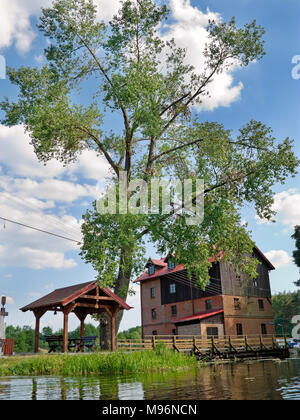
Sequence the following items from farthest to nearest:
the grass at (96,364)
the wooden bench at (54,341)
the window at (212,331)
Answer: the window at (212,331) < the wooden bench at (54,341) < the grass at (96,364)

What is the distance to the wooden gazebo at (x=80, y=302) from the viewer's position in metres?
20.5

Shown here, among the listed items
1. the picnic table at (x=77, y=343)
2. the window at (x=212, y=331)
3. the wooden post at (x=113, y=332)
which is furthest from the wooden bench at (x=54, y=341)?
the window at (x=212, y=331)

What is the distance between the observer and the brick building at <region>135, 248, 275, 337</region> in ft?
120

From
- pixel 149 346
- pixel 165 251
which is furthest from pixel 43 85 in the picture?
pixel 149 346

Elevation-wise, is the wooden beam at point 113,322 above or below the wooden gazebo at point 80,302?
below

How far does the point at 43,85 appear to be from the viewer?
21.3 metres

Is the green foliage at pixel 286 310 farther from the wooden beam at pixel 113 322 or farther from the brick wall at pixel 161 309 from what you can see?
the wooden beam at pixel 113 322

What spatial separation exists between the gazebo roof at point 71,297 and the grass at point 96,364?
3931 millimetres

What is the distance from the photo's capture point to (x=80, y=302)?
22.3 metres

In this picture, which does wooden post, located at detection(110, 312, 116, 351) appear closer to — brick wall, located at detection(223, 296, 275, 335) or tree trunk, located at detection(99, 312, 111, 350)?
tree trunk, located at detection(99, 312, 111, 350)

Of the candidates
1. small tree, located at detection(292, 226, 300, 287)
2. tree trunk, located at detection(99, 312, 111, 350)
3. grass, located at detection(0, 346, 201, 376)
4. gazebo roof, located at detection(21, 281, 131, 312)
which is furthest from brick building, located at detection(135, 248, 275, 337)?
grass, located at detection(0, 346, 201, 376)

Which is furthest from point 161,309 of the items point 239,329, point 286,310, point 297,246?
point 286,310
